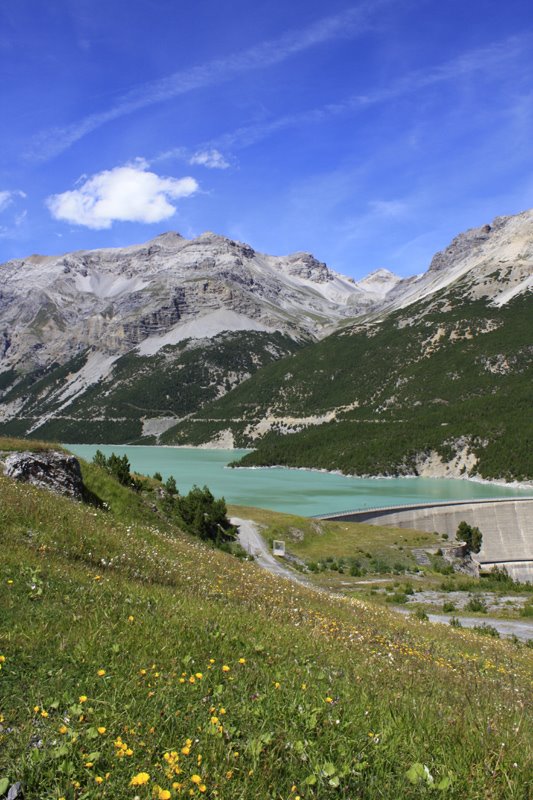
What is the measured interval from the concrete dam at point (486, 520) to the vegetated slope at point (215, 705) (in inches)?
2449

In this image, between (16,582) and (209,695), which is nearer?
(209,695)

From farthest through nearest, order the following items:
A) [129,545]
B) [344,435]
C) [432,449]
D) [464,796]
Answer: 1. [344,435]
2. [432,449]
3. [129,545]
4. [464,796]

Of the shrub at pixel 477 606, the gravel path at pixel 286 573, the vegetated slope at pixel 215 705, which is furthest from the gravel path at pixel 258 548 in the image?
the vegetated slope at pixel 215 705

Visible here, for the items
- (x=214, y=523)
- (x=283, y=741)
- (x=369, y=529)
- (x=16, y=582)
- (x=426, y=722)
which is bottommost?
(x=369, y=529)

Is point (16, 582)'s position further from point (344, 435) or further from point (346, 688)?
point (344, 435)

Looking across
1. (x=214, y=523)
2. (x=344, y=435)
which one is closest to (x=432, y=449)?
(x=344, y=435)

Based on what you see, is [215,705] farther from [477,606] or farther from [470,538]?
[470,538]

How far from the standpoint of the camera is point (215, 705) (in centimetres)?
484

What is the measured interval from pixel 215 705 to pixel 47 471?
56.7 feet

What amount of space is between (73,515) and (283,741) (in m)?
9.97

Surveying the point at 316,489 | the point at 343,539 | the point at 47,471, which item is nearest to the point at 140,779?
the point at 47,471

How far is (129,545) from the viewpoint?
12.3m

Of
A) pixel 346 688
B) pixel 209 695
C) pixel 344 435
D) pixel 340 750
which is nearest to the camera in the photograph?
pixel 340 750

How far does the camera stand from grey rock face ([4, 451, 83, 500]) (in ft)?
62.8
